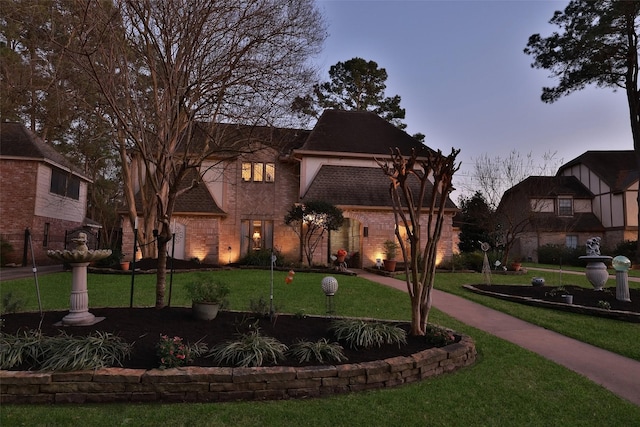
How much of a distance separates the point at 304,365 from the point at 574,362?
4.06 m

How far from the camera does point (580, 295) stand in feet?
34.5

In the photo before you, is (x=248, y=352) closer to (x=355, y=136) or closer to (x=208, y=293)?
(x=208, y=293)

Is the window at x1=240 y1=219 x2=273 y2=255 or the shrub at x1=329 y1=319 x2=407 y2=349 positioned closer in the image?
the shrub at x1=329 y1=319 x2=407 y2=349

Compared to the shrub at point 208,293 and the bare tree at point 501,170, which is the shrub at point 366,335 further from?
the bare tree at point 501,170

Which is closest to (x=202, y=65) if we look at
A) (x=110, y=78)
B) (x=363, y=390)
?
(x=110, y=78)

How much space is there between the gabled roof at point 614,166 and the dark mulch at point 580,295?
2151cm

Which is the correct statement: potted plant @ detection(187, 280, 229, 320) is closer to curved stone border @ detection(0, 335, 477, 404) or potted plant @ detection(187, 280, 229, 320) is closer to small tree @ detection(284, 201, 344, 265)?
curved stone border @ detection(0, 335, 477, 404)

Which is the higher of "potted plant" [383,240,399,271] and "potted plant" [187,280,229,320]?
"potted plant" [383,240,399,271]

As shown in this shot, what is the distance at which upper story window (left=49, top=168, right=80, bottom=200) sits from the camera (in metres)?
22.3

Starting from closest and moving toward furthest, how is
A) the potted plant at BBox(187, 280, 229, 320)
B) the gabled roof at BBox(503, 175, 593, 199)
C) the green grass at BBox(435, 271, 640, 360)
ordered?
the potted plant at BBox(187, 280, 229, 320), the green grass at BBox(435, 271, 640, 360), the gabled roof at BBox(503, 175, 593, 199)

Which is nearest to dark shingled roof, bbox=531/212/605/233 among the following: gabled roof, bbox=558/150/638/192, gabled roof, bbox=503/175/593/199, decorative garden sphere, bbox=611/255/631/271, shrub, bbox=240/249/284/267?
gabled roof, bbox=503/175/593/199

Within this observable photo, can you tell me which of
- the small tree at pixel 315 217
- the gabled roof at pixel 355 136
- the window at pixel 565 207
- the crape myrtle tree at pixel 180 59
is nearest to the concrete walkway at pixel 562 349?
the crape myrtle tree at pixel 180 59

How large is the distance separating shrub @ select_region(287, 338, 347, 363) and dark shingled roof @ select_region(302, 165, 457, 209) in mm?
13623

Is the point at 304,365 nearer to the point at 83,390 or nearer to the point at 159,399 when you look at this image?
the point at 159,399
